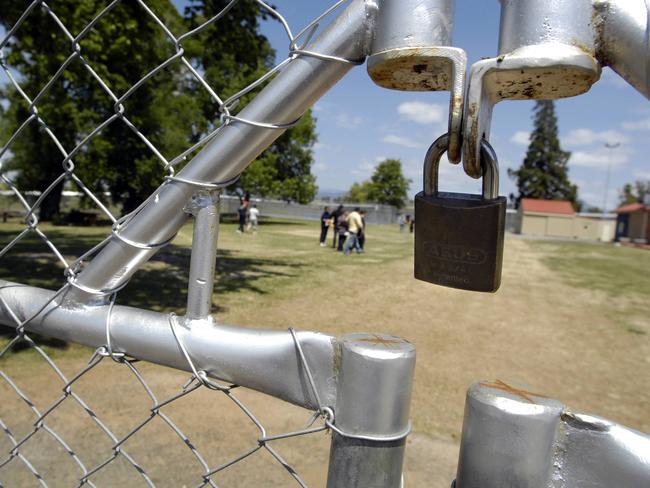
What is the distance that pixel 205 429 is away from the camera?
9.92 feet

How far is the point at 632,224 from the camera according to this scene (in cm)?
4222

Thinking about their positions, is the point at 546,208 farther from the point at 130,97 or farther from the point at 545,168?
the point at 130,97

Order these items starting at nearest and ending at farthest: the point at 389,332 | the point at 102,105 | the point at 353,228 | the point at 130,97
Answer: the point at 389,332 → the point at 130,97 → the point at 353,228 → the point at 102,105

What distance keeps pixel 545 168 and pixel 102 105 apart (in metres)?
57.5

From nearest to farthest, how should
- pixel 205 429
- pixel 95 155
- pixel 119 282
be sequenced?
pixel 119 282
pixel 205 429
pixel 95 155

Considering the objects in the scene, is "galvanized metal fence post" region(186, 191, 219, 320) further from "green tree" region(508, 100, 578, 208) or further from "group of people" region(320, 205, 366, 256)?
"green tree" region(508, 100, 578, 208)

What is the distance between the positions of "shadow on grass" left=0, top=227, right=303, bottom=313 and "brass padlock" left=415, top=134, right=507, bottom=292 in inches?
205

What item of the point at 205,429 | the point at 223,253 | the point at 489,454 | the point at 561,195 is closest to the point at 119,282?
the point at 489,454

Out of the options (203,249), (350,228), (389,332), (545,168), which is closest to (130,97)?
(350,228)

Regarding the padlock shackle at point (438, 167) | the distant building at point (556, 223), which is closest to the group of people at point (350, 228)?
the padlock shackle at point (438, 167)

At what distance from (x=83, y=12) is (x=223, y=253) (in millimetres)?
7137

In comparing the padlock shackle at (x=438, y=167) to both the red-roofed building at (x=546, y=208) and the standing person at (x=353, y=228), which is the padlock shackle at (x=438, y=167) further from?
the red-roofed building at (x=546, y=208)

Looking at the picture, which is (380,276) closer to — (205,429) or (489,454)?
(205,429)

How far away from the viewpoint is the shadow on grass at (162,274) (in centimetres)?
635
